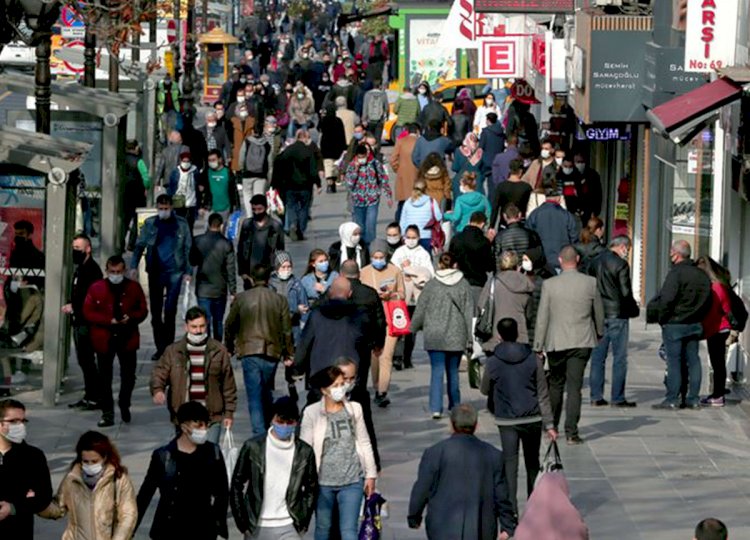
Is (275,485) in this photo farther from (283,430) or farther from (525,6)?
(525,6)

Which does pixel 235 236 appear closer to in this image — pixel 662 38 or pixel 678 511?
pixel 662 38

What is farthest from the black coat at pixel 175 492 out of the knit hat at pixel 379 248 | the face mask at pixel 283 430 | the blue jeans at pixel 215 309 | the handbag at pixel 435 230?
the handbag at pixel 435 230

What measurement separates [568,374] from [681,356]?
2363 mm

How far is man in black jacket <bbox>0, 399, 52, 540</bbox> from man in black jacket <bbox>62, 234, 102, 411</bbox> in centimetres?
700

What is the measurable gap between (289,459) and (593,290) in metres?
6.45

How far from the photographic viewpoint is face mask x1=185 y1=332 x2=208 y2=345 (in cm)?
1576

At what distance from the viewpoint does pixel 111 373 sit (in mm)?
19734

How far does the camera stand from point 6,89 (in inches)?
1043

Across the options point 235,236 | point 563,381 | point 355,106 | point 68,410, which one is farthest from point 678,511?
point 355,106

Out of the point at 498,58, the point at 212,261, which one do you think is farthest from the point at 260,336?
the point at 498,58

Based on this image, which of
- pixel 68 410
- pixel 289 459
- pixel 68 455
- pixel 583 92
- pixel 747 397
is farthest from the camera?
pixel 583 92

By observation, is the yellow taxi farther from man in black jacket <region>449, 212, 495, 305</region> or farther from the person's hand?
the person's hand

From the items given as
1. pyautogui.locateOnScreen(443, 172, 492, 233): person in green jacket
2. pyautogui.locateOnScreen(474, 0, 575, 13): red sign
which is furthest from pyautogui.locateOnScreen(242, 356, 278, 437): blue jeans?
pyautogui.locateOnScreen(474, 0, 575, 13): red sign

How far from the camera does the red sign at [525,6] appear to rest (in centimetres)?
3384
